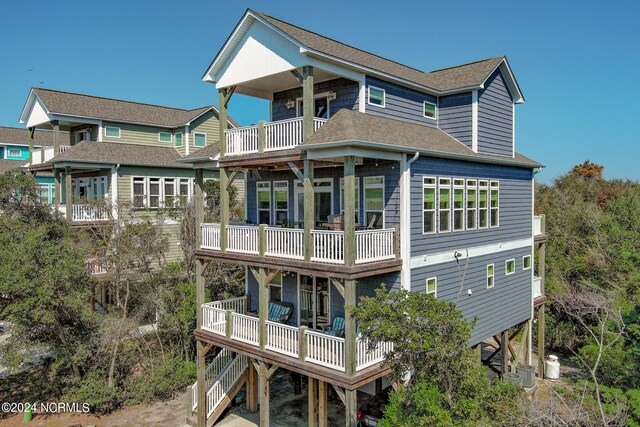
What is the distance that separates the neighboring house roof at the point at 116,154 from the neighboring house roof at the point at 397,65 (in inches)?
436

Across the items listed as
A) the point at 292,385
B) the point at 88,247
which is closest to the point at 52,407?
the point at 88,247

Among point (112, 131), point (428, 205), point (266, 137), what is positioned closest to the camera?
point (428, 205)

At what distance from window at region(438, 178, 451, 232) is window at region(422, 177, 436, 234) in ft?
1.06

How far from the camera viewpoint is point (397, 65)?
17.2m

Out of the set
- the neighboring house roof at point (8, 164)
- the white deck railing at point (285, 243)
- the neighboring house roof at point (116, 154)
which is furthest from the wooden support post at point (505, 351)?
the neighboring house roof at point (8, 164)

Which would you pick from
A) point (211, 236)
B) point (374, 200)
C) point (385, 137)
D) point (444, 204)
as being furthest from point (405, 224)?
point (211, 236)

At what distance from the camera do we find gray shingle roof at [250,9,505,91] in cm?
1311

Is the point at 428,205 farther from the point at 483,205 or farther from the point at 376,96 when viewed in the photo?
the point at 376,96

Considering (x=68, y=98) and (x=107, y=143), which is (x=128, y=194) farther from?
(x=68, y=98)

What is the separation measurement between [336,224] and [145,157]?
16.2 m

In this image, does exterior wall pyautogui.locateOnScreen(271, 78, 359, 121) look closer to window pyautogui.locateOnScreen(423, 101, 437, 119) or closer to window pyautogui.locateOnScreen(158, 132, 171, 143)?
window pyautogui.locateOnScreen(423, 101, 437, 119)

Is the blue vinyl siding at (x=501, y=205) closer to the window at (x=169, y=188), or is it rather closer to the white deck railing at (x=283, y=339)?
the white deck railing at (x=283, y=339)

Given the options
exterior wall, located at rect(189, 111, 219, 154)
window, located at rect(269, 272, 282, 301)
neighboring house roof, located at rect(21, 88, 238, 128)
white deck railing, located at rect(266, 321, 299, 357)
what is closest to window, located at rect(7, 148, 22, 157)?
neighboring house roof, located at rect(21, 88, 238, 128)

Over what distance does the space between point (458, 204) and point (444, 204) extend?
34.1 inches
